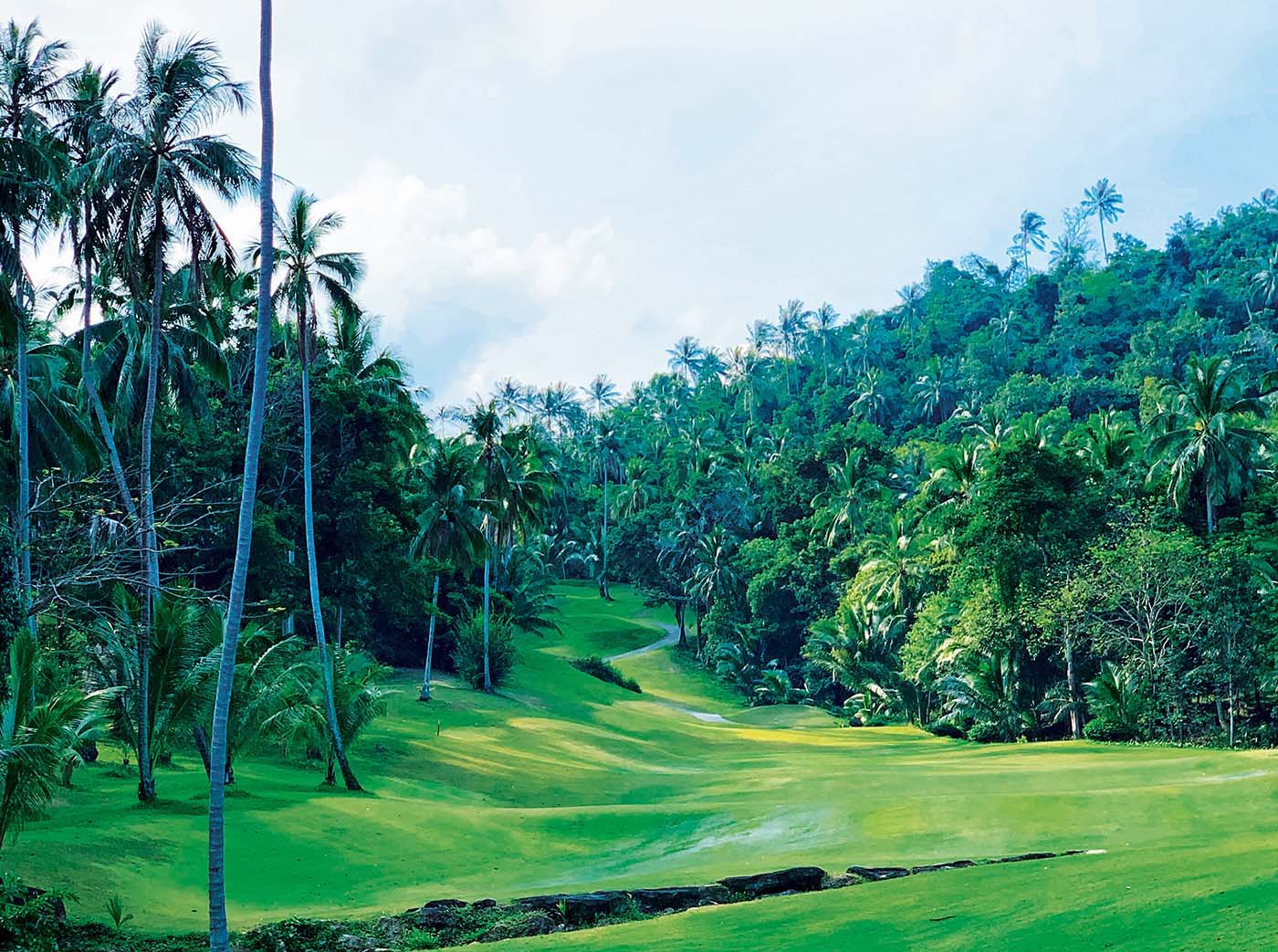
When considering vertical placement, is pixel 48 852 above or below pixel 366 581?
below

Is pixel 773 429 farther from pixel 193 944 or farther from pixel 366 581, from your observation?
pixel 193 944

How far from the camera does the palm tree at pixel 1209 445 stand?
45812 mm

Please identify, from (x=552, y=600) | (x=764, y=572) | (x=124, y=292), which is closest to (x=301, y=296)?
(x=124, y=292)

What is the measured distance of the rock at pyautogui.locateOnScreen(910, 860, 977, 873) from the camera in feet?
55.4

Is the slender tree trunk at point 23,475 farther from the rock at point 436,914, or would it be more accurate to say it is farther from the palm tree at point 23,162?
the rock at point 436,914

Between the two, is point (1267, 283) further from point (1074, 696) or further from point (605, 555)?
point (1074, 696)

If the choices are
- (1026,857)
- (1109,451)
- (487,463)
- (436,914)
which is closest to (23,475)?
(436,914)

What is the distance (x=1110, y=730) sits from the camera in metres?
42.5

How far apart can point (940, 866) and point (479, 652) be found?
4207 cm

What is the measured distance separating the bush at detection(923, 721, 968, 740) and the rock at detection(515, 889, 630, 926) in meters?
40.0

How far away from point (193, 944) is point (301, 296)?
18.0m

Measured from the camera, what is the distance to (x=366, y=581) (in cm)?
4834

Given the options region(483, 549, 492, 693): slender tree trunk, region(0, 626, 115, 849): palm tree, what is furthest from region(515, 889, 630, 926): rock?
region(483, 549, 492, 693): slender tree trunk

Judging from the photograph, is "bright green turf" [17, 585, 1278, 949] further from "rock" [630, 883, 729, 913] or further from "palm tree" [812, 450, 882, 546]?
"palm tree" [812, 450, 882, 546]
